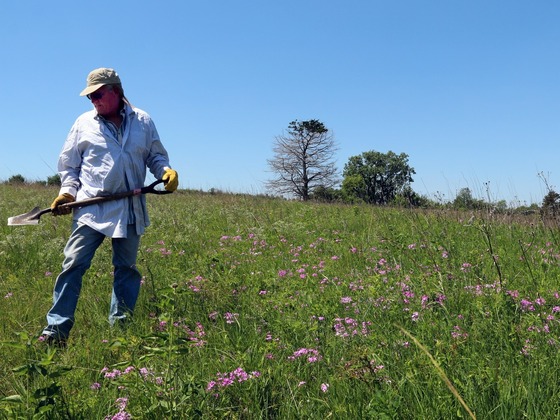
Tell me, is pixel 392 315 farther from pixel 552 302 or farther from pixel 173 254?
pixel 173 254

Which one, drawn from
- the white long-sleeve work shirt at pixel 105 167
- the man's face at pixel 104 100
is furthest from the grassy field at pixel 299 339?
the man's face at pixel 104 100

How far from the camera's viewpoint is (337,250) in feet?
20.9

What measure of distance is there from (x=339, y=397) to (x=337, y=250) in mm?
4051

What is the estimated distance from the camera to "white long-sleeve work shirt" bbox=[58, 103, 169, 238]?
4.03 m

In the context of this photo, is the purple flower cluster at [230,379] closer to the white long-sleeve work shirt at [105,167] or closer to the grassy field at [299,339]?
the grassy field at [299,339]

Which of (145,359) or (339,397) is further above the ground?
(145,359)

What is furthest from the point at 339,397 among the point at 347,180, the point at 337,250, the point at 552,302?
the point at 347,180

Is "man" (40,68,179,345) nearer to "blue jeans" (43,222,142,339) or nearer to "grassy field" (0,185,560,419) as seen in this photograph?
"blue jeans" (43,222,142,339)

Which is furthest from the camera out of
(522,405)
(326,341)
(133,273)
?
(133,273)

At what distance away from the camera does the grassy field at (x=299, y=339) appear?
2.21m

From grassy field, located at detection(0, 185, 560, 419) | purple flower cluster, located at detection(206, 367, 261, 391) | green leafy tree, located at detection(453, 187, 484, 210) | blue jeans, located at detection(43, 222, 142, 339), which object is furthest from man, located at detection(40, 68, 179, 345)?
green leafy tree, located at detection(453, 187, 484, 210)

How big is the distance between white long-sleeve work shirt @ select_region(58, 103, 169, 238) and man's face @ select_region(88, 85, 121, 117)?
9cm

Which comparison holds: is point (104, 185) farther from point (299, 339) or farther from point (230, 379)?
point (230, 379)

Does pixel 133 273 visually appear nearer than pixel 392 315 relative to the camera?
No
